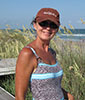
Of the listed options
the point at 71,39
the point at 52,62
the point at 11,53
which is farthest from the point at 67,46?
the point at 52,62

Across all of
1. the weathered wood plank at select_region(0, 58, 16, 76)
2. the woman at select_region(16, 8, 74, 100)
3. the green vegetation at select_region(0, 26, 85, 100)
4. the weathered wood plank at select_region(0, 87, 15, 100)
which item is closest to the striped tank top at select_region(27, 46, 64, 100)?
the woman at select_region(16, 8, 74, 100)

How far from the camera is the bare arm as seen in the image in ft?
4.03

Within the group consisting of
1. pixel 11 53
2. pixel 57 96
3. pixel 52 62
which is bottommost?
pixel 11 53

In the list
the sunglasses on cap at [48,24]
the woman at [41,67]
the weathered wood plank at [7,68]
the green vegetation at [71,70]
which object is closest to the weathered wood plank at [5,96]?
the green vegetation at [71,70]

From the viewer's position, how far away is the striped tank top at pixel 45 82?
4.24 ft

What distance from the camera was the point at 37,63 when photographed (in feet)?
4.25

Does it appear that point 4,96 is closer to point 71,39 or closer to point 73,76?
point 73,76

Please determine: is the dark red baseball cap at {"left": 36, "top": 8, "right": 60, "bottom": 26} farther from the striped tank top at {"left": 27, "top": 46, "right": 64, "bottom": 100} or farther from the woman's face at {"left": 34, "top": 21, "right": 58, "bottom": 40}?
the striped tank top at {"left": 27, "top": 46, "right": 64, "bottom": 100}

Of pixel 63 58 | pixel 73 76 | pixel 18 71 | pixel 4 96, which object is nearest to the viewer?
pixel 18 71

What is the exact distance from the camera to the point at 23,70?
4.04 ft

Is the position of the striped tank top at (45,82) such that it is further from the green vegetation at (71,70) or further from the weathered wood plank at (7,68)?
the weathered wood plank at (7,68)

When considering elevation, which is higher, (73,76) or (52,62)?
(52,62)

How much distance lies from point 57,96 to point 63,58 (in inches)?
105

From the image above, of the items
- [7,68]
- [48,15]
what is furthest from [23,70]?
[7,68]
